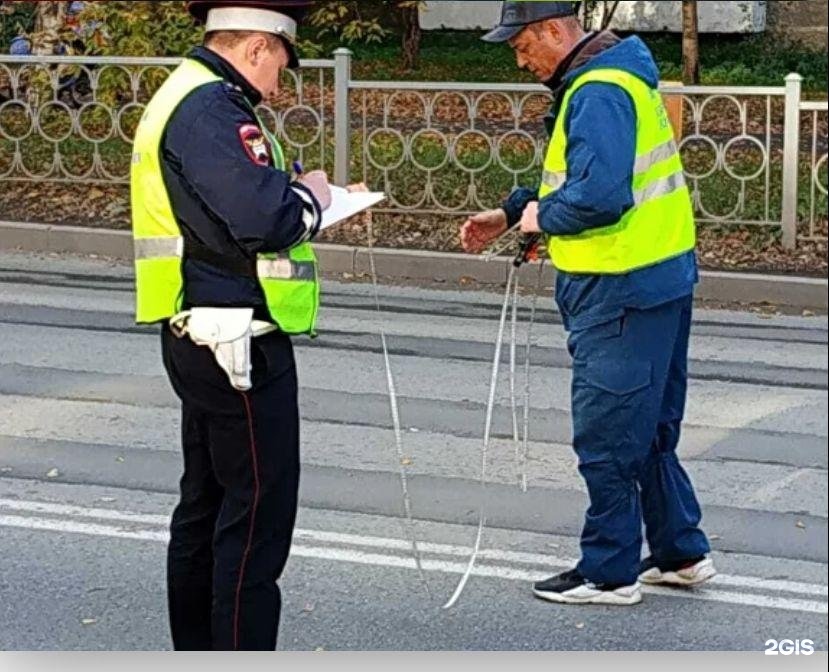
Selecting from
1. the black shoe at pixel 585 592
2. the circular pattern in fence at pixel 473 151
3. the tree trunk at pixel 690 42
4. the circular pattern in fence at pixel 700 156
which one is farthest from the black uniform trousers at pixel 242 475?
the circular pattern in fence at pixel 473 151

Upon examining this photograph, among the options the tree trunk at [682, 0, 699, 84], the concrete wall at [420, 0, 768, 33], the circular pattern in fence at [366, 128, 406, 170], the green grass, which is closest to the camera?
the concrete wall at [420, 0, 768, 33]

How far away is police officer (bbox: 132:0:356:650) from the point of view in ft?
11.2

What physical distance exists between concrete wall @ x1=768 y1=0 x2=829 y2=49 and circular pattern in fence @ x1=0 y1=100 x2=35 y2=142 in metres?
6.37

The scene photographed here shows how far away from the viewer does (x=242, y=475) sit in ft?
11.8

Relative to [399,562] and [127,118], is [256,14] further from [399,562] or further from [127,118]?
[127,118]

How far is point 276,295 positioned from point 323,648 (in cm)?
120

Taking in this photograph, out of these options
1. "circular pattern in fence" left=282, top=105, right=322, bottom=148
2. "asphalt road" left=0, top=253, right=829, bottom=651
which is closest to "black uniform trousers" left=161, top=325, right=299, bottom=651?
"asphalt road" left=0, top=253, right=829, bottom=651

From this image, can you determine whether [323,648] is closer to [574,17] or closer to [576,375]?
[576,375]

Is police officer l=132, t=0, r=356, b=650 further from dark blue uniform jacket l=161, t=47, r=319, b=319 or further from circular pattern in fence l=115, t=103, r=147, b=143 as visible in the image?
circular pattern in fence l=115, t=103, r=147, b=143

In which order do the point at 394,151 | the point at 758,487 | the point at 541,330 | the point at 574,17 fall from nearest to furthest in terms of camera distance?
the point at 574,17 < the point at 758,487 < the point at 541,330 < the point at 394,151

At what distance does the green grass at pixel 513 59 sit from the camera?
251 inches

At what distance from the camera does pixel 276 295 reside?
3.50 m

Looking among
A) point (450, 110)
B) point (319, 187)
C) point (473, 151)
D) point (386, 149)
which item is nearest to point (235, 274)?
point (319, 187)

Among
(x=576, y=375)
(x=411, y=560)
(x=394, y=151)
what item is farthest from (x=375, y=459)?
(x=394, y=151)
